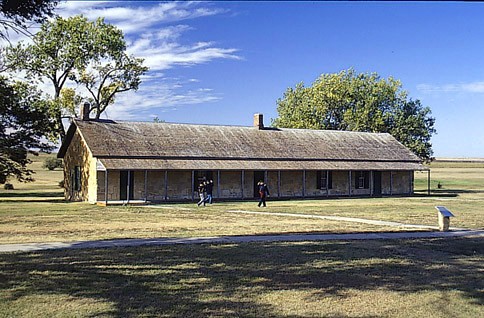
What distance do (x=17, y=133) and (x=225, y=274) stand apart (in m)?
29.2

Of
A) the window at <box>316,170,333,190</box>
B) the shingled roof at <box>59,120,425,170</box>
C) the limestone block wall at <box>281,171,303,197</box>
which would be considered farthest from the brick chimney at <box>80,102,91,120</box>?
the window at <box>316,170,333,190</box>

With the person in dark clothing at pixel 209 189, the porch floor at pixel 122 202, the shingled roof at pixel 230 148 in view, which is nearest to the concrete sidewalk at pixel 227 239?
the person in dark clothing at pixel 209 189

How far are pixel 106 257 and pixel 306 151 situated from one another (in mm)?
31685

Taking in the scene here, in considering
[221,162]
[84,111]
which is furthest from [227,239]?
[84,111]

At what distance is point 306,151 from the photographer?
141 ft

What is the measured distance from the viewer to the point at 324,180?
43.1 meters

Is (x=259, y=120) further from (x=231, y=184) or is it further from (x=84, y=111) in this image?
(x=84, y=111)

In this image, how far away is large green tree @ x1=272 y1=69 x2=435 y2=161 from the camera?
5728 cm

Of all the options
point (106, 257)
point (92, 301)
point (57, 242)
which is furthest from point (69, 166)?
point (92, 301)

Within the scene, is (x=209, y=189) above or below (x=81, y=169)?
below

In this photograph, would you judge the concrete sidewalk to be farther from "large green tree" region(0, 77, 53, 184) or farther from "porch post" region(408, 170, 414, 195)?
"porch post" region(408, 170, 414, 195)

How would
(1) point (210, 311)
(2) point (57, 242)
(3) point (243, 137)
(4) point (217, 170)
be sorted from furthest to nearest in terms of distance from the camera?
(3) point (243, 137) < (4) point (217, 170) < (2) point (57, 242) < (1) point (210, 311)

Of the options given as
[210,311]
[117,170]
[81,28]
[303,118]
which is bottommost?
[210,311]

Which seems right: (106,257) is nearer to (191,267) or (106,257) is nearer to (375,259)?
(191,267)
